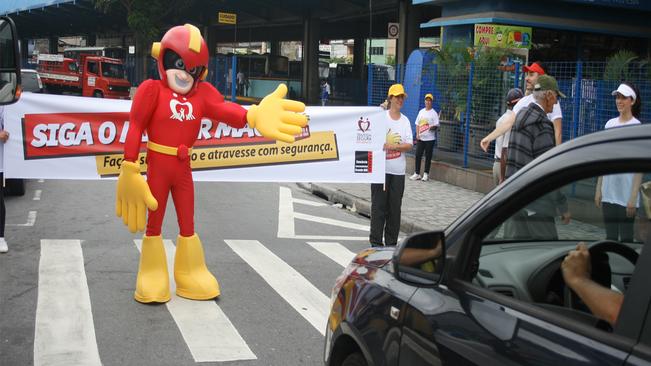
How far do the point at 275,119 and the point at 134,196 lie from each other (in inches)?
59.9

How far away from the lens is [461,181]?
14461mm

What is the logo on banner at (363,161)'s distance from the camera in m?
9.34

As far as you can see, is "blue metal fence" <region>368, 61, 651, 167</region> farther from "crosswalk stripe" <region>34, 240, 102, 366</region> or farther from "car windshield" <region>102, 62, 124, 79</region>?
"car windshield" <region>102, 62, 124, 79</region>

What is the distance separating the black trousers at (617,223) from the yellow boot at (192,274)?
188 inches

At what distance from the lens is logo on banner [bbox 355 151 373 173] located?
934cm

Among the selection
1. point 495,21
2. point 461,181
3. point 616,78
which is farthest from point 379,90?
point 616,78

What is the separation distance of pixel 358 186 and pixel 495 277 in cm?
1144

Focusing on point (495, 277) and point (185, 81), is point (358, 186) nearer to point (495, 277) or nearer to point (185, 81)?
point (185, 81)

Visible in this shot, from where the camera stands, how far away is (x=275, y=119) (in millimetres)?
6980

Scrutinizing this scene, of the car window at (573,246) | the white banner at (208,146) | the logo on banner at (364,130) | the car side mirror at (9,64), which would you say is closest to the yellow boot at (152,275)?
the white banner at (208,146)

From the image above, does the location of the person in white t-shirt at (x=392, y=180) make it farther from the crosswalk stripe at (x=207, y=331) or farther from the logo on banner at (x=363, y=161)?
the crosswalk stripe at (x=207, y=331)

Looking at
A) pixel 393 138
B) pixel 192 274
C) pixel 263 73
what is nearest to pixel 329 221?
pixel 393 138

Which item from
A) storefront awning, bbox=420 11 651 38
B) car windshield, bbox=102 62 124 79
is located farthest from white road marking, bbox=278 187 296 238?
car windshield, bbox=102 62 124 79

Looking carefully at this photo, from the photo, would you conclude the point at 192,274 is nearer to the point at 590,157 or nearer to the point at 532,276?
the point at 532,276
